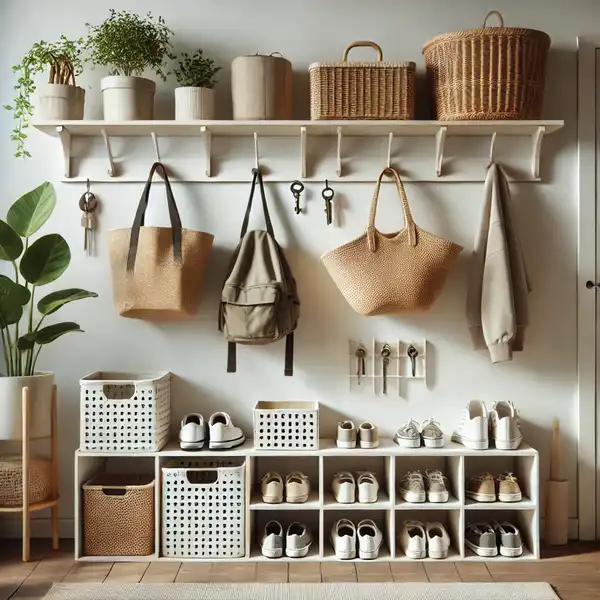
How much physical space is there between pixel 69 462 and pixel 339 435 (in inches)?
45.1

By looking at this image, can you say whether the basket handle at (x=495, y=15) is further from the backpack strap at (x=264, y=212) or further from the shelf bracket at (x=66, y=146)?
the shelf bracket at (x=66, y=146)

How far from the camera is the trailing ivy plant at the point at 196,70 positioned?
2.97 meters

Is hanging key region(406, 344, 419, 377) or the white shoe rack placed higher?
hanging key region(406, 344, 419, 377)

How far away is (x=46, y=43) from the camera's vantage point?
2975 mm

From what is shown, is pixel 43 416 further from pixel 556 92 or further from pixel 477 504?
pixel 556 92

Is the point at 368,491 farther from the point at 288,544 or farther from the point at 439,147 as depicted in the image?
the point at 439,147

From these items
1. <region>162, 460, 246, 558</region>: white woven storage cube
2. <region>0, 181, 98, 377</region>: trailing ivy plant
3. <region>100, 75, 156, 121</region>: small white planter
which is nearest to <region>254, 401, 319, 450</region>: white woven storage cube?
<region>162, 460, 246, 558</region>: white woven storage cube

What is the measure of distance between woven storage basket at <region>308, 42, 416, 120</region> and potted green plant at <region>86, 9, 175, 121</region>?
64cm

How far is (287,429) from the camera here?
2.89 metres

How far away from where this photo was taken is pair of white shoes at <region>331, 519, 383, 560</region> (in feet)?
9.26

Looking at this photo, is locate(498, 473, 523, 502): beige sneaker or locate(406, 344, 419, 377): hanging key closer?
locate(498, 473, 523, 502): beige sneaker

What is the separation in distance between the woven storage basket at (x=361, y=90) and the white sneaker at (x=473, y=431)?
1.19 meters

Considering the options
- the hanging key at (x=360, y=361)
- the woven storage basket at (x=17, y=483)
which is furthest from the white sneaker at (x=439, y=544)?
the woven storage basket at (x=17, y=483)

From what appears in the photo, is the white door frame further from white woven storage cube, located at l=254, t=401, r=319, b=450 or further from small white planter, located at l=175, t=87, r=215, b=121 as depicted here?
small white planter, located at l=175, t=87, r=215, b=121
